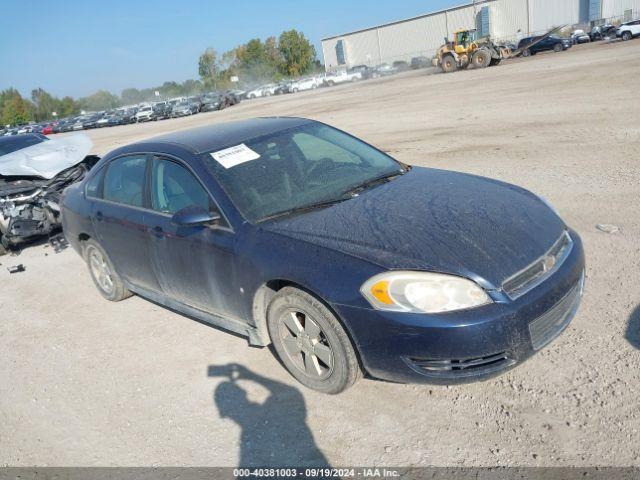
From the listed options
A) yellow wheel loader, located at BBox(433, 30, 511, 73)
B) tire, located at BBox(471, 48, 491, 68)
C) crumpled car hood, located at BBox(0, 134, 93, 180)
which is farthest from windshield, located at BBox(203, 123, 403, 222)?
yellow wheel loader, located at BBox(433, 30, 511, 73)

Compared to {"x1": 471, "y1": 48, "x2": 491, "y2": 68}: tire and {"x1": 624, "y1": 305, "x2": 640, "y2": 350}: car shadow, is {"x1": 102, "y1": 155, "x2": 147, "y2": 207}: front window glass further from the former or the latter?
{"x1": 471, "y1": 48, "x2": 491, "y2": 68}: tire

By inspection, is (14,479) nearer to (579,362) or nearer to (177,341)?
(177,341)

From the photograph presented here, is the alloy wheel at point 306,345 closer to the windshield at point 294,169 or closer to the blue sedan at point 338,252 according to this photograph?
the blue sedan at point 338,252

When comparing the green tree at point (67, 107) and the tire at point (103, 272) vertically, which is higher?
the tire at point (103, 272)

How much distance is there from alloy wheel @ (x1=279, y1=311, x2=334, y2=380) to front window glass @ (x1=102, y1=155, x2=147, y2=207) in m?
1.72

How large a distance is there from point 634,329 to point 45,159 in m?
8.22

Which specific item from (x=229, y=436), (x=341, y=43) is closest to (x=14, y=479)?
(x=229, y=436)

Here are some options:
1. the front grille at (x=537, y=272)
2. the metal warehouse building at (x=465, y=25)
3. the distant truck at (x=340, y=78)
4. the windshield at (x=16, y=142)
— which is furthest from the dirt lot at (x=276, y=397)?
the metal warehouse building at (x=465, y=25)

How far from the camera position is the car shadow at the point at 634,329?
3.37 m

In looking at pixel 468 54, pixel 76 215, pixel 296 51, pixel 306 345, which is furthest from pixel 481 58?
pixel 296 51

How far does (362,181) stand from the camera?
13.0 ft

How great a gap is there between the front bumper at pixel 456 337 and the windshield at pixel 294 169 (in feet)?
3.43

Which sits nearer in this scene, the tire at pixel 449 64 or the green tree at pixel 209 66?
the tire at pixel 449 64

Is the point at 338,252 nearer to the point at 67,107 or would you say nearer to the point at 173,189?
the point at 173,189
